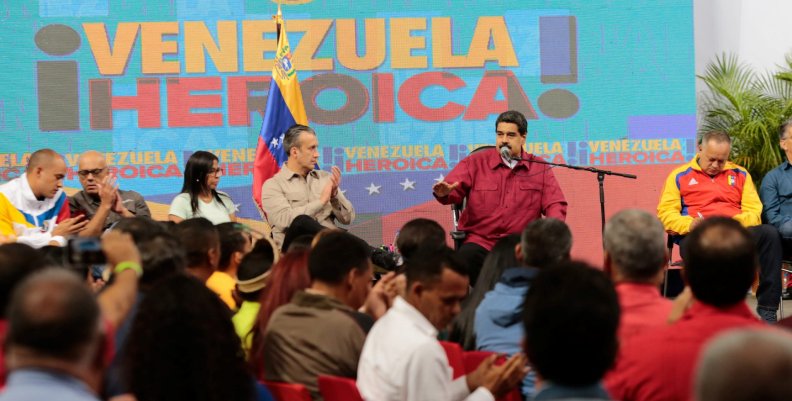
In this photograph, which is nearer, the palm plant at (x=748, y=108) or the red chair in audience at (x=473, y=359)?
the red chair in audience at (x=473, y=359)

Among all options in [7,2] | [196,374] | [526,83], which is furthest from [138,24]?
[196,374]

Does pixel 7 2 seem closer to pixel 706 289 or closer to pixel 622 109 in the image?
pixel 622 109

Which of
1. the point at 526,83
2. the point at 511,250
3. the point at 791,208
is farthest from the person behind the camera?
the point at 526,83

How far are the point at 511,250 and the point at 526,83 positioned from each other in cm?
424

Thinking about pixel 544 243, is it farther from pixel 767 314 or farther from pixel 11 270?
pixel 767 314

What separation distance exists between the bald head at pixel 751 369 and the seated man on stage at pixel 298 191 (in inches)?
211

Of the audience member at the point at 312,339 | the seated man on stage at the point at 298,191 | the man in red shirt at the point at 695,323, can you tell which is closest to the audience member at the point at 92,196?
the seated man on stage at the point at 298,191

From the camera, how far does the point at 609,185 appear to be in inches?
317

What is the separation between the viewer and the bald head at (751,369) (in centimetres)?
128

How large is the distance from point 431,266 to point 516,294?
43cm

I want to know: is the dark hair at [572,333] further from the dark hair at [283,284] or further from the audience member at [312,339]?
the dark hair at [283,284]

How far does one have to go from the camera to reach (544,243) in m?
3.56

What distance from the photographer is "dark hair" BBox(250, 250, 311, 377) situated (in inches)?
140

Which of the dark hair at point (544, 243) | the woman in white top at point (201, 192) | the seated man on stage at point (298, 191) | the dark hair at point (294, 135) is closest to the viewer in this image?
the dark hair at point (544, 243)
